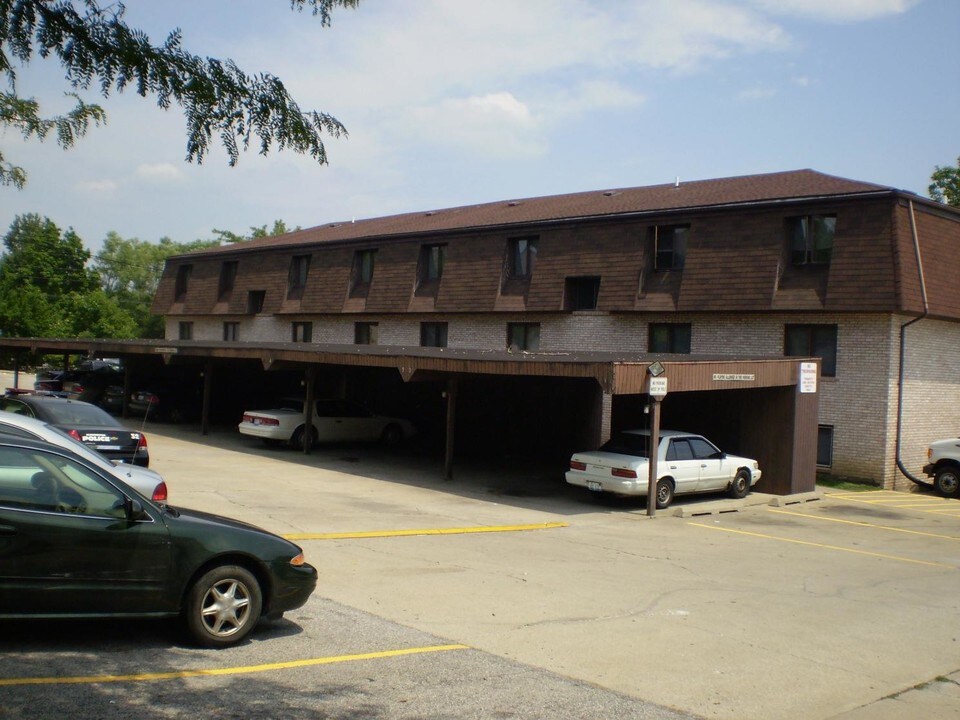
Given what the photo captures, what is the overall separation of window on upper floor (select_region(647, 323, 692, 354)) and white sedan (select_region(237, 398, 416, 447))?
308 inches

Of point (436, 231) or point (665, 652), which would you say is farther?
point (436, 231)

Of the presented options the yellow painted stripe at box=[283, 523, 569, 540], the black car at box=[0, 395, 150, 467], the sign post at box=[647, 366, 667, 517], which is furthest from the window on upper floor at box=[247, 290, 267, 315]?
the yellow painted stripe at box=[283, 523, 569, 540]

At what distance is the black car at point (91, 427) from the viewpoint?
1656 centimetres

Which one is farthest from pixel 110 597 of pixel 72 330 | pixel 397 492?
pixel 72 330

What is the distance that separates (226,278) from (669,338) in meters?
23.3

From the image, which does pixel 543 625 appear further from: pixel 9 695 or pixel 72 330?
pixel 72 330

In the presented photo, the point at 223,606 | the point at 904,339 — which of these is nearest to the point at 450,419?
the point at 904,339

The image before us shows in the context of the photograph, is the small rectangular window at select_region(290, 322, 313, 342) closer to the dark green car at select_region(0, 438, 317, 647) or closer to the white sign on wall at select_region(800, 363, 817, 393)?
the white sign on wall at select_region(800, 363, 817, 393)

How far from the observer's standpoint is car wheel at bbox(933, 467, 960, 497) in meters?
24.0

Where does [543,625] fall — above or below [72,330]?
below

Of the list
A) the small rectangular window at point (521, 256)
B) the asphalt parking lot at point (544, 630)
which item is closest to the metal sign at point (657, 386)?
the asphalt parking lot at point (544, 630)

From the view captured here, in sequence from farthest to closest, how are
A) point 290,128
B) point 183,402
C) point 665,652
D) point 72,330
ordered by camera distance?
point 72,330
point 183,402
point 665,652
point 290,128

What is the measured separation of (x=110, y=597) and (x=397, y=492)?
1266 cm

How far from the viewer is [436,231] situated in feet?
110
